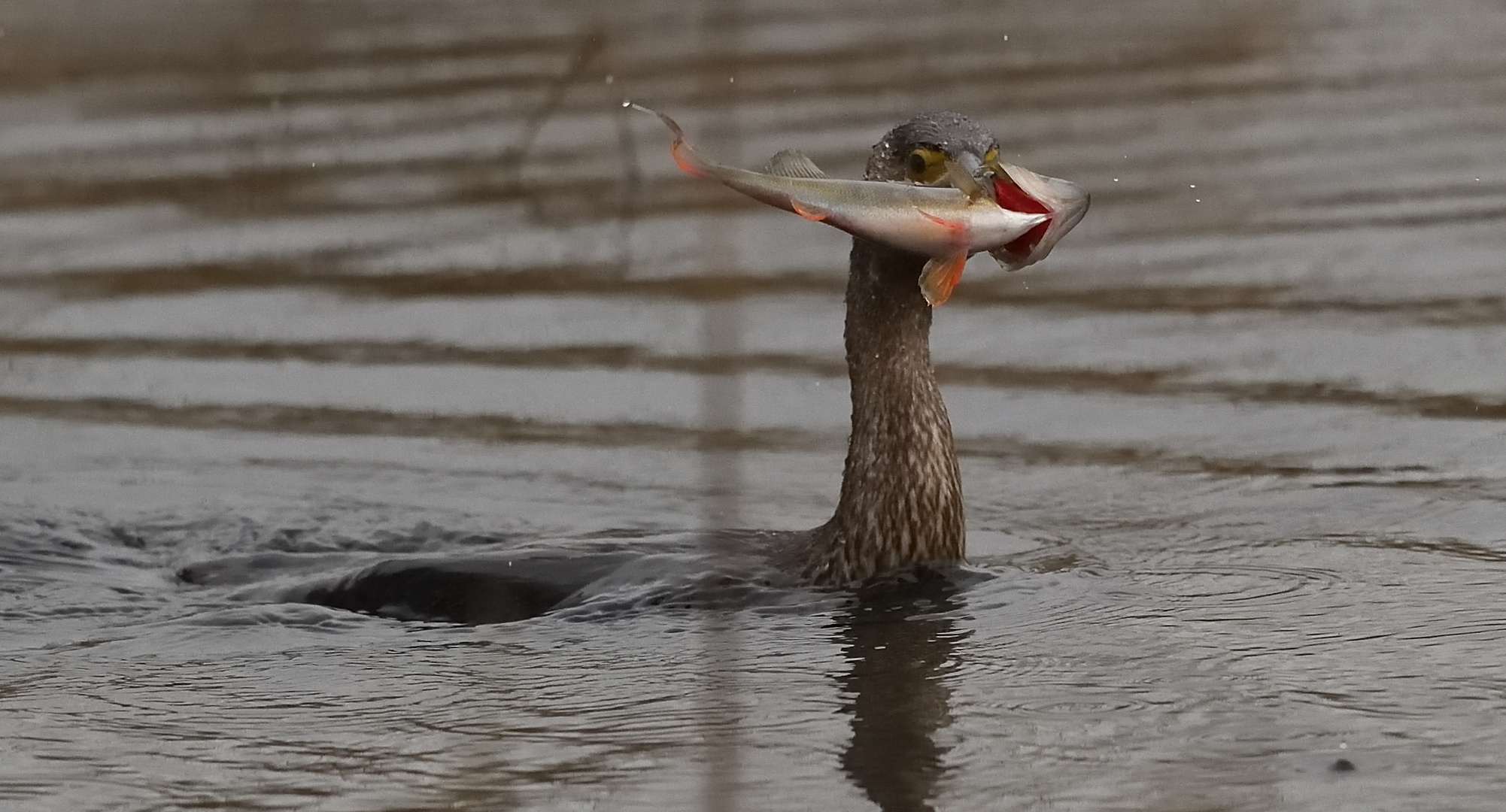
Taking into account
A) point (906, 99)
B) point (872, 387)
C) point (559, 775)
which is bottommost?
point (559, 775)

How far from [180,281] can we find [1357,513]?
419cm

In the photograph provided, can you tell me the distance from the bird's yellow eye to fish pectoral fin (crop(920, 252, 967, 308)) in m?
0.37

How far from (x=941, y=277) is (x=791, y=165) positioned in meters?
0.35

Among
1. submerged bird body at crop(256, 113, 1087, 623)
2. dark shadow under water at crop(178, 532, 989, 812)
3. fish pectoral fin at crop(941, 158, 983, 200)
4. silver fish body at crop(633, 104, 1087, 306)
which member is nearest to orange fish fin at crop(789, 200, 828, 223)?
silver fish body at crop(633, 104, 1087, 306)

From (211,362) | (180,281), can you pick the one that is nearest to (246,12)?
(180,281)

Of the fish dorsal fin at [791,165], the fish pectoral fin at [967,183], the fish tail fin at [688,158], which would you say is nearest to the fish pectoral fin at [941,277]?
the fish pectoral fin at [967,183]

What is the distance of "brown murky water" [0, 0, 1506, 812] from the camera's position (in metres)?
4.11

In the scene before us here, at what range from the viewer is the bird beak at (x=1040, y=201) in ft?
15.1

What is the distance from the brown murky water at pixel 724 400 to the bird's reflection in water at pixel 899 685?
0.05 ft

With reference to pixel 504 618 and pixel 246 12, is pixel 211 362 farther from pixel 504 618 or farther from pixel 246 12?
→ pixel 246 12

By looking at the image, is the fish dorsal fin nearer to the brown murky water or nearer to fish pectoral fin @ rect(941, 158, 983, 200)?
fish pectoral fin @ rect(941, 158, 983, 200)

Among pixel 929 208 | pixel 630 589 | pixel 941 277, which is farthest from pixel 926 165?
pixel 630 589

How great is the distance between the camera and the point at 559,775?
392cm

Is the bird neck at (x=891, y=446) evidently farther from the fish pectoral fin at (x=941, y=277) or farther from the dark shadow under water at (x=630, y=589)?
the fish pectoral fin at (x=941, y=277)
